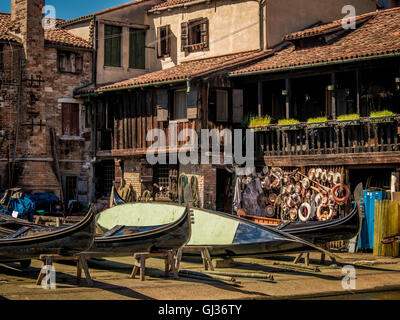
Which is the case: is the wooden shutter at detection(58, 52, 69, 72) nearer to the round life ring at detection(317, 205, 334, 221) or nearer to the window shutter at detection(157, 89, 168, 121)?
the window shutter at detection(157, 89, 168, 121)

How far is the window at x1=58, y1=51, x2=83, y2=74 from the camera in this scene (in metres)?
26.1

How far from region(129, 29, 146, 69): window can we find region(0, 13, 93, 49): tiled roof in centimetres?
171

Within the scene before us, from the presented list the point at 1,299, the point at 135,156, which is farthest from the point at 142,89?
the point at 1,299

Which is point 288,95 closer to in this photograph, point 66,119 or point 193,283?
point 66,119

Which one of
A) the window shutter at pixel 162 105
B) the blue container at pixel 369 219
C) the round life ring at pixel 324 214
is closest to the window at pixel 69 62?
the window shutter at pixel 162 105

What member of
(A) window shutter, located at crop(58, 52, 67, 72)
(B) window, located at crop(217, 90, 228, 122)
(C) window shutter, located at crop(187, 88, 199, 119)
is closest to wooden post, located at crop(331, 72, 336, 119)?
(B) window, located at crop(217, 90, 228, 122)

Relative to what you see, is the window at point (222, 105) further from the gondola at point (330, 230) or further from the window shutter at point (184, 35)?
the gondola at point (330, 230)

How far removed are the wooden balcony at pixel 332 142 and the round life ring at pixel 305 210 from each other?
125 centimetres

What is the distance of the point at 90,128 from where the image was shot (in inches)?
1042

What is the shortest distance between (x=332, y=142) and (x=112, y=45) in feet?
36.0

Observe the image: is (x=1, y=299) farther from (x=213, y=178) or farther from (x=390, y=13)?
(x=390, y=13)

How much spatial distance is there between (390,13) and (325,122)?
4.91 meters

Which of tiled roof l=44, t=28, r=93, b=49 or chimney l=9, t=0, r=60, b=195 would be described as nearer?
chimney l=9, t=0, r=60, b=195
